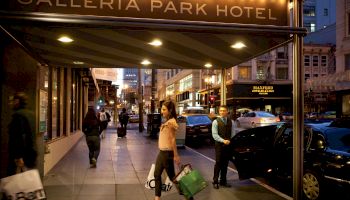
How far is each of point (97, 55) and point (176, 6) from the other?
4225mm

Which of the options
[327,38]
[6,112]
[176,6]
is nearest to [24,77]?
[6,112]

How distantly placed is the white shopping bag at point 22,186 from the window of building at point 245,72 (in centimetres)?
5220

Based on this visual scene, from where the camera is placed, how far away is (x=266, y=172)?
9234 millimetres

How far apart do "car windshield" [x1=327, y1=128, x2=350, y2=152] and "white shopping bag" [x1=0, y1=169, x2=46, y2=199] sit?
17.0 ft

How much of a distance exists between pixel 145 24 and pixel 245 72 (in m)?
51.6

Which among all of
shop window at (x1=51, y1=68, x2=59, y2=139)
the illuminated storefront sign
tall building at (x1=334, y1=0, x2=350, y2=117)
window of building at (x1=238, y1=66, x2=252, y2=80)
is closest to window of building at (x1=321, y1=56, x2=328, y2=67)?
the illuminated storefront sign

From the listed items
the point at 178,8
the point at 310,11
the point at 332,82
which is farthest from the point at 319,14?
the point at 178,8

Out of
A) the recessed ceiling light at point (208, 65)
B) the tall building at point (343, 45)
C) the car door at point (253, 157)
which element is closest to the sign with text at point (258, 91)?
the tall building at point (343, 45)

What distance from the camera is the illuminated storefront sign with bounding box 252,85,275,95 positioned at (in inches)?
2168

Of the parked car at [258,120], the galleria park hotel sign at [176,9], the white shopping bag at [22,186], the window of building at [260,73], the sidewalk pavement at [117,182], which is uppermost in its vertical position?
the window of building at [260,73]

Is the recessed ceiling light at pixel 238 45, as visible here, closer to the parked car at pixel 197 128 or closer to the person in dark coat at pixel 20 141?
the person in dark coat at pixel 20 141

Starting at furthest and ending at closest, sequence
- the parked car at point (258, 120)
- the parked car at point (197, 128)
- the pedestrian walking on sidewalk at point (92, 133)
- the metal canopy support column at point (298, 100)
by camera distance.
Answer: the parked car at point (258, 120) < the parked car at point (197, 128) < the pedestrian walking on sidewalk at point (92, 133) < the metal canopy support column at point (298, 100)

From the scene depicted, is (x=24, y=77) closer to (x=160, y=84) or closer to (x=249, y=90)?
(x=249, y=90)

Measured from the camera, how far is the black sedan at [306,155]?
729cm
